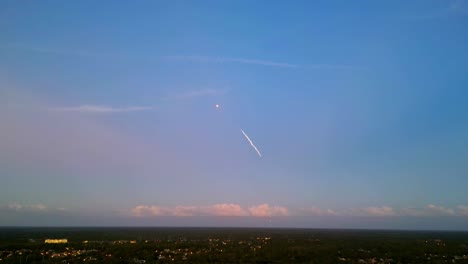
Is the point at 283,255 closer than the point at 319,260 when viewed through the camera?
No

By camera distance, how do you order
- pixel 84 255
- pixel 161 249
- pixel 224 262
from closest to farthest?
pixel 224 262 → pixel 84 255 → pixel 161 249

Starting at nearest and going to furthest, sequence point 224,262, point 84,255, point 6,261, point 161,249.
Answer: point 6,261
point 224,262
point 84,255
point 161,249

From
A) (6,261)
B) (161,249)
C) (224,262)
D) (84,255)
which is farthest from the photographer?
(161,249)

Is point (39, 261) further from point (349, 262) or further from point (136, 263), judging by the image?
point (349, 262)

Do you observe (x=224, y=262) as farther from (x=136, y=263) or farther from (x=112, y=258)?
(x=112, y=258)

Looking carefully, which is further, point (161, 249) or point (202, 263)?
point (161, 249)

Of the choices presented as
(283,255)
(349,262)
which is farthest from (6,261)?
(349,262)

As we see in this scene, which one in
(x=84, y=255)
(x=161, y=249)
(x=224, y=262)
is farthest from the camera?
(x=161, y=249)

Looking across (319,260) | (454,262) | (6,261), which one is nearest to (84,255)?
(6,261)
